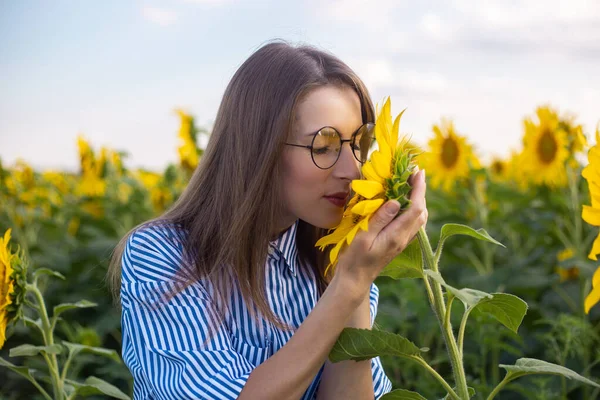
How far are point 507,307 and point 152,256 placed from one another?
2.41ft

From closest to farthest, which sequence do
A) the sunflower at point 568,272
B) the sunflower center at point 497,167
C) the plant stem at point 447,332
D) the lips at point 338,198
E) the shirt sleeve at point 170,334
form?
1. the plant stem at point 447,332
2. the shirt sleeve at point 170,334
3. the lips at point 338,198
4. the sunflower at point 568,272
5. the sunflower center at point 497,167

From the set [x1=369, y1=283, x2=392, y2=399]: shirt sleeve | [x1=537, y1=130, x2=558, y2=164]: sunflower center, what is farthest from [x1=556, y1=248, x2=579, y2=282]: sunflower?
[x1=369, y1=283, x2=392, y2=399]: shirt sleeve

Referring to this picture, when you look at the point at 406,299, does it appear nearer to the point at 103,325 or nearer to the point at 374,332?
the point at 374,332

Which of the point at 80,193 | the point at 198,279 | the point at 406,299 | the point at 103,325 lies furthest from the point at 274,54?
the point at 80,193

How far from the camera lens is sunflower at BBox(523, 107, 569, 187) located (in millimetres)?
3824

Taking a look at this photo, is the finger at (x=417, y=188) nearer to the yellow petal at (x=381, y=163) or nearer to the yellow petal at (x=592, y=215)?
the yellow petal at (x=381, y=163)

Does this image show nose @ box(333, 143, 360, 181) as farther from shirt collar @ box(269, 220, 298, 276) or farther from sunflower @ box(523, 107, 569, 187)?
sunflower @ box(523, 107, 569, 187)

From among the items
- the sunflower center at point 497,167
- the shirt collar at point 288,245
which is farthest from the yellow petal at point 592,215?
the sunflower center at point 497,167

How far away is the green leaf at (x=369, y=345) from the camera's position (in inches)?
51.6

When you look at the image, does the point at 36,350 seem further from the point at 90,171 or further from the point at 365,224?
the point at 90,171

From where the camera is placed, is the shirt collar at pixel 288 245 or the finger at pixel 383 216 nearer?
the finger at pixel 383 216

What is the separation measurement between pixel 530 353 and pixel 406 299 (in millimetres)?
597

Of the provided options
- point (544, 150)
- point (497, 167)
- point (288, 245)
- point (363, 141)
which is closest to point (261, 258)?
point (288, 245)

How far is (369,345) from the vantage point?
1.33 metres
